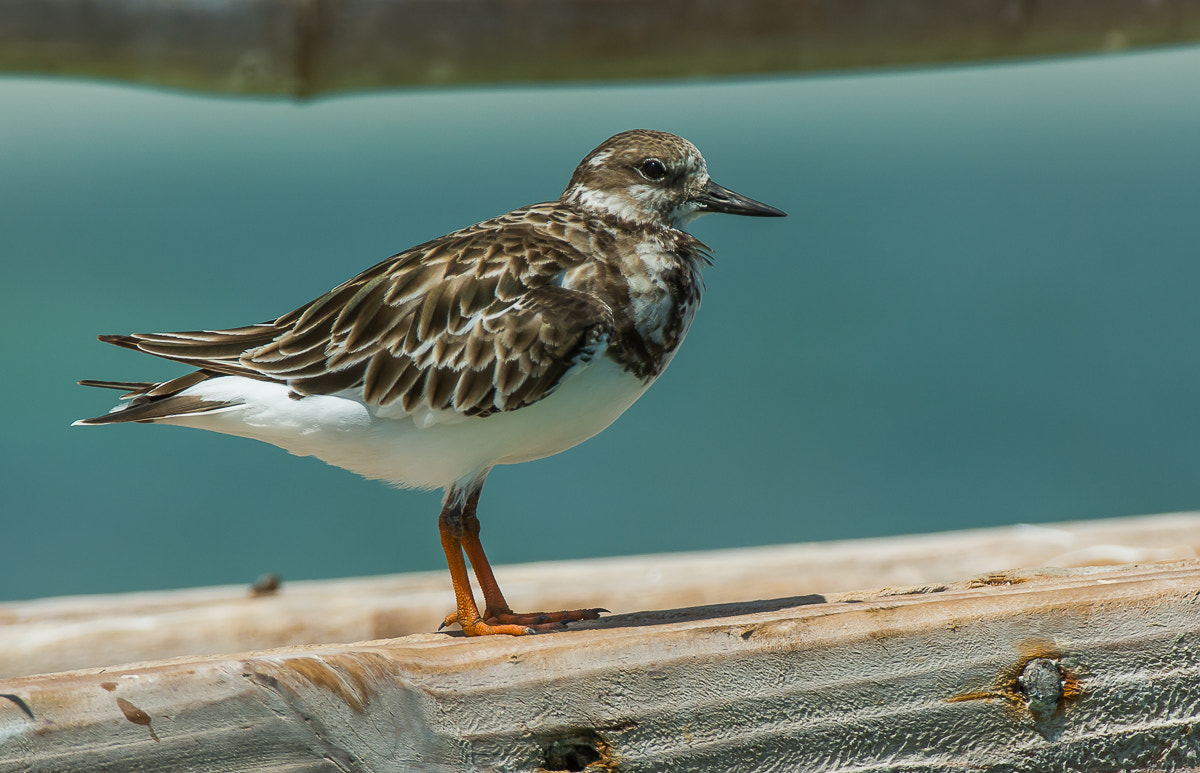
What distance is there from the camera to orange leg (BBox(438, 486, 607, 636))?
2002mm

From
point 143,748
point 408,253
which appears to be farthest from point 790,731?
point 408,253

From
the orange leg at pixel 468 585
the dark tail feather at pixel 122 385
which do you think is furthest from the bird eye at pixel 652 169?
the dark tail feather at pixel 122 385

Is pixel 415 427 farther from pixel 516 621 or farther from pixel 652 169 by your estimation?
pixel 652 169

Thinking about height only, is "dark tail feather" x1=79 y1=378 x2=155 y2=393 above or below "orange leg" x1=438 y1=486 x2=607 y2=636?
above

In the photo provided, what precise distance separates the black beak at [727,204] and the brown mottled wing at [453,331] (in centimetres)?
34

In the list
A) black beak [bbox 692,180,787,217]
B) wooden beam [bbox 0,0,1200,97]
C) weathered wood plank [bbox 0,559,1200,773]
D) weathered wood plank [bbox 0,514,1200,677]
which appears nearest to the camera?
weathered wood plank [bbox 0,559,1200,773]

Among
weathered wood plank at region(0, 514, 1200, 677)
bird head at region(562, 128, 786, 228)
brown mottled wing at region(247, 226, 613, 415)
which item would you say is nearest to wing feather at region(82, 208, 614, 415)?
brown mottled wing at region(247, 226, 613, 415)

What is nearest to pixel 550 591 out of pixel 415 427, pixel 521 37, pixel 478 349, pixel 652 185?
pixel 415 427

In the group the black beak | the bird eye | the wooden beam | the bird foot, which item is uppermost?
the wooden beam

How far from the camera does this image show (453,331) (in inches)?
79.4

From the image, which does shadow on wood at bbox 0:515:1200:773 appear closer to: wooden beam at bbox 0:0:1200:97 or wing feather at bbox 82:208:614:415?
wing feather at bbox 82:208:614:415

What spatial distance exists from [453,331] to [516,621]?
58 centimetres

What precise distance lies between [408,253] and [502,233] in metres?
0.21

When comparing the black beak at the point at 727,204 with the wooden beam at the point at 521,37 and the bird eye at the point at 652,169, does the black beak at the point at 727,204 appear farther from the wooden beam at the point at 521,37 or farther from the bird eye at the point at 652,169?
the wooden beam at the point at 521,37
